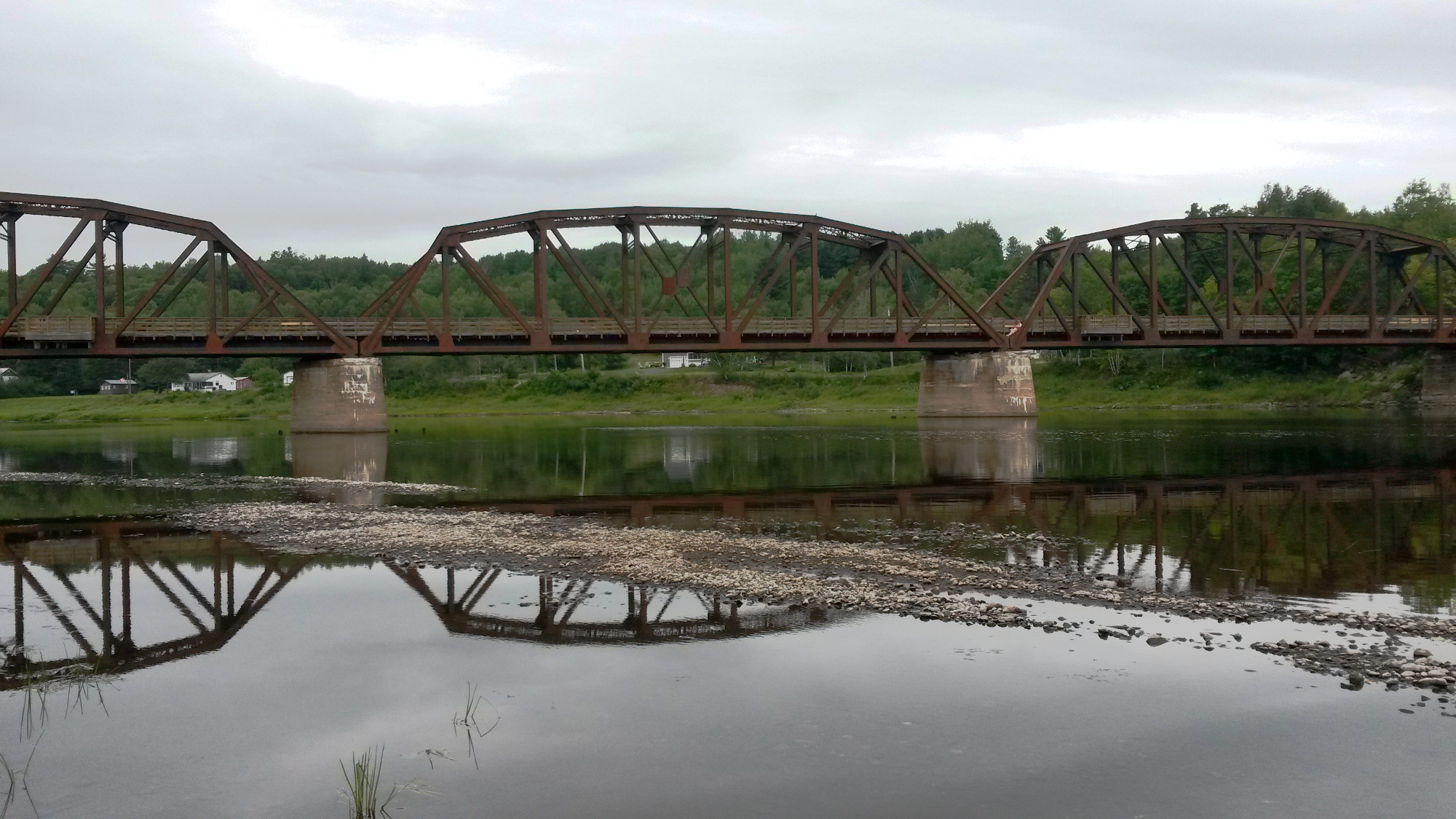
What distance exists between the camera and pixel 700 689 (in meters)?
15.1

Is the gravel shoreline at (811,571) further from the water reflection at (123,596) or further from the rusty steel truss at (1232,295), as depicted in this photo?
the rusty steel truss at (1232,295)

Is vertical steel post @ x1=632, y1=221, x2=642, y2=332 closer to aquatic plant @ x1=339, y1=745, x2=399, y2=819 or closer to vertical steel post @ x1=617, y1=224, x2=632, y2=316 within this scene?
vertical steel post @ x1=617, y1=224, x2=632, y2=316

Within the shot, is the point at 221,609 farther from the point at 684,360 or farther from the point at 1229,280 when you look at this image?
the point at 684,360

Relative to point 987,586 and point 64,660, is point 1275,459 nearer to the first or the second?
point 987,586

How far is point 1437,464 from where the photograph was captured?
47594mm

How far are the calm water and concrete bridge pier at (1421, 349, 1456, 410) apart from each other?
274 feet

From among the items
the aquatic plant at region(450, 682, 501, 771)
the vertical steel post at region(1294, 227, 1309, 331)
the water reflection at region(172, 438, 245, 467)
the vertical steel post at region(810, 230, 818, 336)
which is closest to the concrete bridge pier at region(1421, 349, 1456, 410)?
the vertical steel post at region(1294, 227, 1309, 331)

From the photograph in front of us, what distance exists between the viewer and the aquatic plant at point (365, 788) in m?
11.1

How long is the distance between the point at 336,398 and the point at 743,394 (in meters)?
62.8

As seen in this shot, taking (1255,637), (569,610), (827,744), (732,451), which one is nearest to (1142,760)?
(827,744)

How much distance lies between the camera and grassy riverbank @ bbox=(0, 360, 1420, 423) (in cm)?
11656

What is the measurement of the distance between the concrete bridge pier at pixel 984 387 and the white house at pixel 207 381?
125 metres

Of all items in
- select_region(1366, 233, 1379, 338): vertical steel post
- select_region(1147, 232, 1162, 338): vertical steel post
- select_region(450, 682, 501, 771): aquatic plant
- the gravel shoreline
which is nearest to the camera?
select_region(450, 682, 501, 771): aquatic plant

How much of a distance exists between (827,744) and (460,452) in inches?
2080
